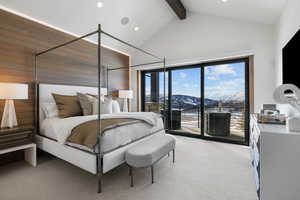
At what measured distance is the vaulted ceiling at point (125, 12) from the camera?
8.69ft

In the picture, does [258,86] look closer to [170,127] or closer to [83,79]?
[170,127]

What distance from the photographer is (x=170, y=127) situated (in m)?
4.77

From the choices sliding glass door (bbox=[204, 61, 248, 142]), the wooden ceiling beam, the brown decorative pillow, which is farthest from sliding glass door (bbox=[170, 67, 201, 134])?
the brown decorative pillow

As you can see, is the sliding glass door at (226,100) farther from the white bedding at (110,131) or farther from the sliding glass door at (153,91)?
the white bedding at (110,131)

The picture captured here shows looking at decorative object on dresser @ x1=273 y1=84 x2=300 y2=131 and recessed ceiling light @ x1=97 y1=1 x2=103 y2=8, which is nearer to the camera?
decorative object on dresser @ x1=273 y1=84 x2=300 y2=131

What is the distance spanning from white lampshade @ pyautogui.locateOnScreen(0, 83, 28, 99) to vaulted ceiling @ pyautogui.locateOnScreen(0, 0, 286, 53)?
1.43m

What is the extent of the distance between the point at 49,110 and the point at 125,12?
2791 millimetres

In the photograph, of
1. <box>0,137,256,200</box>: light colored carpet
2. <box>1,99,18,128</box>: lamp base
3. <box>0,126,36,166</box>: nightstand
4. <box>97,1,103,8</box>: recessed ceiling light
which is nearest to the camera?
<box>0,137,256,200</box>: light colored carpet

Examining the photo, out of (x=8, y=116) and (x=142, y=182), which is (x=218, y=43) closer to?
(x=142, y=182)

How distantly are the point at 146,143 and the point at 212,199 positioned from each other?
1.06 metres

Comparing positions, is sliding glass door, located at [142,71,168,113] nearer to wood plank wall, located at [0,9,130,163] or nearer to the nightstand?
wood plank wall, located at [0,9,130,163]

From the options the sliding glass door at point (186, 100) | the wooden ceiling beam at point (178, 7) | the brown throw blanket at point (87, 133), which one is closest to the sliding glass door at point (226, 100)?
the sliding glass door at point (186, 100)

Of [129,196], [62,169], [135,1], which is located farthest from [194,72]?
[62,169]

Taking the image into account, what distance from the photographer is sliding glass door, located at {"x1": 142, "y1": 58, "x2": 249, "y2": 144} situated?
3645mm
